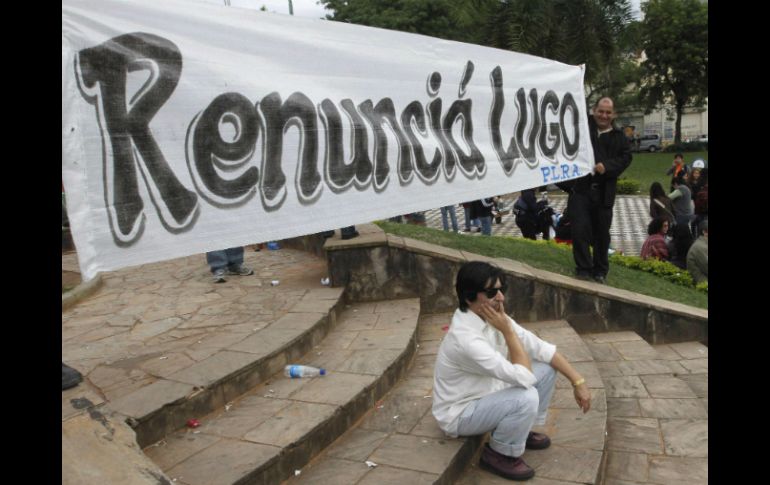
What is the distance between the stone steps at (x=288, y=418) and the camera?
9.08 feet

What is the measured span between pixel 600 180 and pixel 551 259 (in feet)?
4.59

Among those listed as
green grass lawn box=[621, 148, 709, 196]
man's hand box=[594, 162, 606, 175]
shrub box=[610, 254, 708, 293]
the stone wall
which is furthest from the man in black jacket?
green grass lawn box=[621, 148, 709, 196]

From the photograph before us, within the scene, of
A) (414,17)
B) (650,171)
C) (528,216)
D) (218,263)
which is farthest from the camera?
(650,171)

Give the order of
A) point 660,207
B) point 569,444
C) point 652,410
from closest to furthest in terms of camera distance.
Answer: point 569,444 → point 652,410 → point 660,207

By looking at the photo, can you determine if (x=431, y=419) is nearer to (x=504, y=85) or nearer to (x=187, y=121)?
(x=187, y=121)

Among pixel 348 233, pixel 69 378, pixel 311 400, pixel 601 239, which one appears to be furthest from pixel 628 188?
pixel 69 378

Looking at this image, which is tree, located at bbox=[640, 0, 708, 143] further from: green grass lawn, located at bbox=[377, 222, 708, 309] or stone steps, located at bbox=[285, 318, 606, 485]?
stone steps, located at bbox=[285, 318, 606, 485]

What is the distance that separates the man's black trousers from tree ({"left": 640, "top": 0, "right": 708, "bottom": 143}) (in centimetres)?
3251

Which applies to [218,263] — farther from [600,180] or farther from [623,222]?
[623,222]

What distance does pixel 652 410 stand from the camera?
13.4ft

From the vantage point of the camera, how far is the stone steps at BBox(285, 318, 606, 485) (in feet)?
9.53

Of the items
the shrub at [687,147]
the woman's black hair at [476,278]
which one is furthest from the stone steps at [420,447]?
the shrub at [687,147]

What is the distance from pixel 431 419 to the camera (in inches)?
135

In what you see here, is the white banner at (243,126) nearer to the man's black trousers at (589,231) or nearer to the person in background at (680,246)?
the man's black trousers at (589,231)
